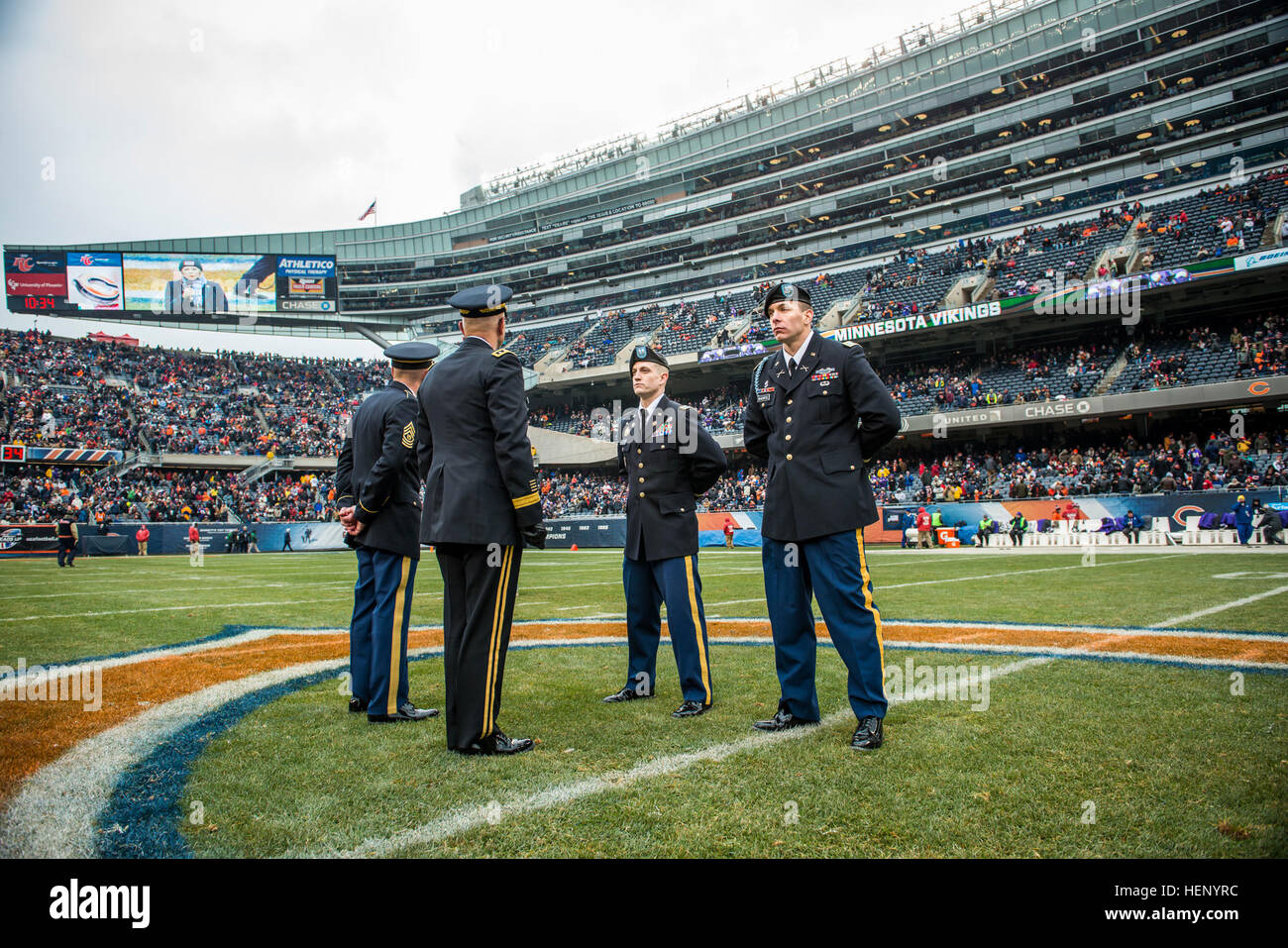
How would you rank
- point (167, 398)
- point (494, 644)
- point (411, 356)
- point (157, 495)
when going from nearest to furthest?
point (494, 644) → point (411, 356) → point (157, 495) → point (167, 398)

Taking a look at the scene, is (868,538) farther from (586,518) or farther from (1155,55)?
(1155,55)

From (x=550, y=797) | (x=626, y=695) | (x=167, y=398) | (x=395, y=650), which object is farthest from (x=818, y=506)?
(x=167, y=398)

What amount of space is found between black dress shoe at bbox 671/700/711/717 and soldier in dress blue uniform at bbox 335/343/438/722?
1457mm

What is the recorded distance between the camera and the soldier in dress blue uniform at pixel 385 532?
14.1ft

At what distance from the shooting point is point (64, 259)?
158ft

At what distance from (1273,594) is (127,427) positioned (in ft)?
166

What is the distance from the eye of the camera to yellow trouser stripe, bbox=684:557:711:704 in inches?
169

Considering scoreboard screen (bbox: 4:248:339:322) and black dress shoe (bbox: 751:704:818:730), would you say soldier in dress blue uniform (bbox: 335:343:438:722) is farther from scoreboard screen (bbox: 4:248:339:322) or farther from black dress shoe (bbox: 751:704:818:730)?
scoreboard screen (bbox: 4:248:339:322)

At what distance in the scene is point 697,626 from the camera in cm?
443

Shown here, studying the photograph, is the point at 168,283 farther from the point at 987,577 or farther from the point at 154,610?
the point at 987,577

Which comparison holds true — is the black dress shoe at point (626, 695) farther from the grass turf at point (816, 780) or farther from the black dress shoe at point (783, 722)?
the black dress shoe at point (783, 722)

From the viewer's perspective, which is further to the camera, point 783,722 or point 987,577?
point 987,577

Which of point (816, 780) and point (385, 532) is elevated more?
point (385, 532)

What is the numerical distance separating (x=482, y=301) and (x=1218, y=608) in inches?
315
